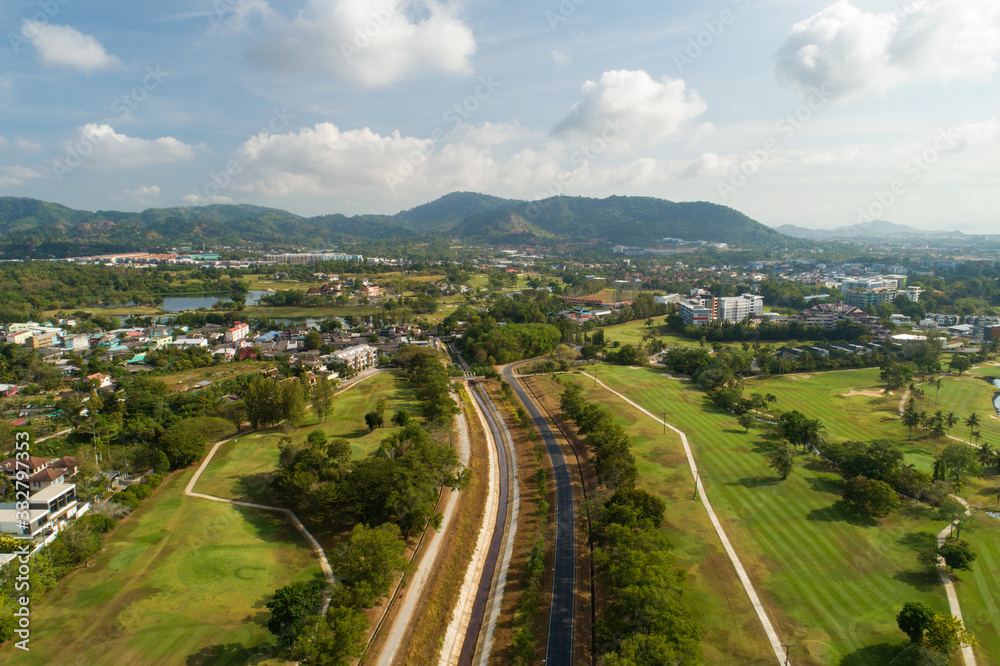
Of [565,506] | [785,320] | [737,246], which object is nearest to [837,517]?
[565,506]

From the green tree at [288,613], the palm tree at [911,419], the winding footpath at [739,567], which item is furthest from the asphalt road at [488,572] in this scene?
the palm tree at [911,419]

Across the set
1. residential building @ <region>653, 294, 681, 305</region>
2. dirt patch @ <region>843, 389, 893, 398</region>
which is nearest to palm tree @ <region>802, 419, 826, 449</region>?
dirt patch @ <region>843, 389, 893, 398</region>

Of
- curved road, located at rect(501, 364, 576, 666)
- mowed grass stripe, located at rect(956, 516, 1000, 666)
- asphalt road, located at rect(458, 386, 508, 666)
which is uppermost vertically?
mowed grass stripe, located at rect(956, 516, 1000, 666)

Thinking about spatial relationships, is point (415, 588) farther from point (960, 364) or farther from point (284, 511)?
point (960, 364)

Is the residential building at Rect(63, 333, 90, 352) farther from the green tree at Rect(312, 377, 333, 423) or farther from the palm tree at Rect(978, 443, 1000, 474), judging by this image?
the palm tree at Rect(978, 443, 1000, 474)

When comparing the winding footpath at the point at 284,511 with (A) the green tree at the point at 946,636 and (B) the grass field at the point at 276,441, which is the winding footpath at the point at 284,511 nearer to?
(B) the grass field at the point at 276,441

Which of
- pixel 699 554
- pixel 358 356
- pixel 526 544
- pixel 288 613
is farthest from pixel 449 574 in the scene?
pixel 358 356
